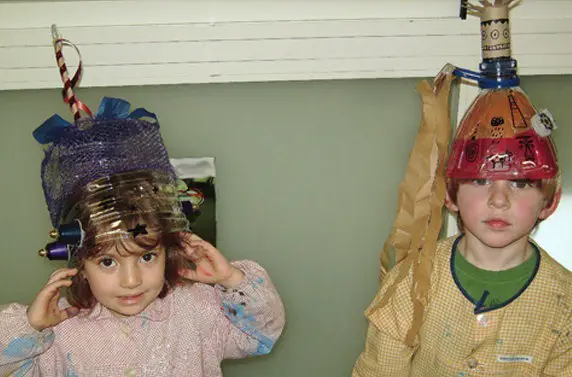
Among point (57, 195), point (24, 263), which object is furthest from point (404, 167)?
point (24, 263)

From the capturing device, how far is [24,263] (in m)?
1.50

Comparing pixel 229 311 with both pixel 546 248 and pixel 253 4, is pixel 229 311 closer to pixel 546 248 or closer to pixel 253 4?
pixel 253 4

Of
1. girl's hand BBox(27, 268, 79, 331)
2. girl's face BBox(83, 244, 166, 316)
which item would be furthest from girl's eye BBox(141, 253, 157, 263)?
girl's hand BBox(27, 268, 79, 331)

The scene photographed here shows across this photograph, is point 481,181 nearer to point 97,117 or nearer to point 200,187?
point 200,187

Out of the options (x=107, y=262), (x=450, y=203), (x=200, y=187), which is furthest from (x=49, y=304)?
(x=450, y=203)

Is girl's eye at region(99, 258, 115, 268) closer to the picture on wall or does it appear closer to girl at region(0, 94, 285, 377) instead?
girl at region(0, 94, 285, 377)

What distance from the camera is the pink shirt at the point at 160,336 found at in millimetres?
1257

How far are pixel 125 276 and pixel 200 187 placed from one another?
31 cm

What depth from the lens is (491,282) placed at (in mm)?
1308

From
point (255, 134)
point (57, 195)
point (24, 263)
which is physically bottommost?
point (24, 263)

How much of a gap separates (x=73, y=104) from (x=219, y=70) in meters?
0.30

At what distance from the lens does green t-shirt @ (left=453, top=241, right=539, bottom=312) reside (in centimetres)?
130

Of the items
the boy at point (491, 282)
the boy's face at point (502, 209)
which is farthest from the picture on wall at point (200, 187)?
the boy's face at point (502, 209)

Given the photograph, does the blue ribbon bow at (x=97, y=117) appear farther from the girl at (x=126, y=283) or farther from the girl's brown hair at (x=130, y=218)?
the girl's brown hair at (x=130, y=218)
